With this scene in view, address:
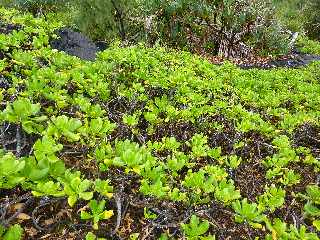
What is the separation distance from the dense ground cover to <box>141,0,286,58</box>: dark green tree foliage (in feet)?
16.1

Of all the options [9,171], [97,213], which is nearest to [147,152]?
[97,213]

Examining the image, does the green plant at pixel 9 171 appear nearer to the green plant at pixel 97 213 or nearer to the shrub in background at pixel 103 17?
the green plant at pixel 97 213

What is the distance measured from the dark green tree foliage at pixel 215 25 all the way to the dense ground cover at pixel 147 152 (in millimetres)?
4904

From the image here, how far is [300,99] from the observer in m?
6.00

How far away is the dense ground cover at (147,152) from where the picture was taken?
2.58 m

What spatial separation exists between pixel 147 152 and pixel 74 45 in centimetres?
486

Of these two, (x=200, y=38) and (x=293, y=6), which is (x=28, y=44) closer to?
(x=200, y=38)

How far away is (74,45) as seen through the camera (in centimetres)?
747

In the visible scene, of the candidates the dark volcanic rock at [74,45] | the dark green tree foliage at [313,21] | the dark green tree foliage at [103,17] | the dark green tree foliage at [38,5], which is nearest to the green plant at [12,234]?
the dark volcanic rock at [74,45]

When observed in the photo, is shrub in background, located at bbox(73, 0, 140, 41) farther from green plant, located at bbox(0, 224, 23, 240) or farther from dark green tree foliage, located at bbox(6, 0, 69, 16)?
green plant, located at bbox(0, 224, 23, 240)

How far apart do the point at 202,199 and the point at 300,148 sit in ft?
5.84

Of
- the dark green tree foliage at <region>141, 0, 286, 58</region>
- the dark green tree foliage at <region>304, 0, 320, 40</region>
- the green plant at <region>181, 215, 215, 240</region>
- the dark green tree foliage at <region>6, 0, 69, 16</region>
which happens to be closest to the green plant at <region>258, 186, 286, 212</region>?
the green plant at <region>181, 215, 215, 240</region>

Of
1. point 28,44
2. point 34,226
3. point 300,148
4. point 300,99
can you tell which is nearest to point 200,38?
point 300,99

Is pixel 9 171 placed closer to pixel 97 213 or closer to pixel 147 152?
pixel 97 213
